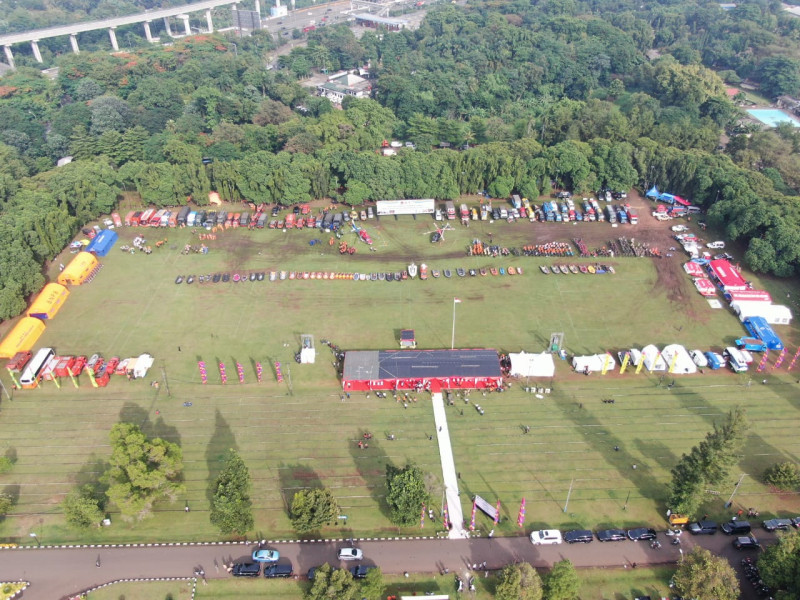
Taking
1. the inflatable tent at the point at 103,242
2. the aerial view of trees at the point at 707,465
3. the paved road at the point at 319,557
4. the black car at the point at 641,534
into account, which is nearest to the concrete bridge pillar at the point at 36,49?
the inflatable tent at the point at 103,242

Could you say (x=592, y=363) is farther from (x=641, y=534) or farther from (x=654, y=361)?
(x=641, y=534)

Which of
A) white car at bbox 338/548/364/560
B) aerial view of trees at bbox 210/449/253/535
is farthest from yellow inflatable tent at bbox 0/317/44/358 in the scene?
white car at bbox 338/548/364/560

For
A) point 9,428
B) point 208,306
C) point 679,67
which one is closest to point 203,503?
point 9,428

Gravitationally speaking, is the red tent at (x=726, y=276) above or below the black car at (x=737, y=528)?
above

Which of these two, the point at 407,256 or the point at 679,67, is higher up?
the point at 679,67

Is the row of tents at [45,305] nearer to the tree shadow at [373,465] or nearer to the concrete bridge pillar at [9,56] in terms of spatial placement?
the tree shadow at [373,465]

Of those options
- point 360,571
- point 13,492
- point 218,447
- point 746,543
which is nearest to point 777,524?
point 746,543

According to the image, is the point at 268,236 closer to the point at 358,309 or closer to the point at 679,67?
the point at 358,309
